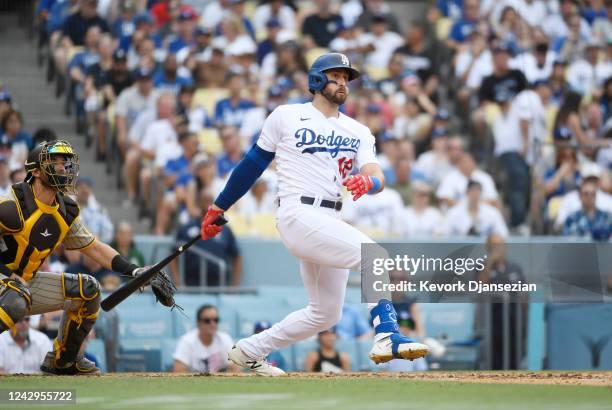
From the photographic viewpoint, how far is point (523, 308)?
523 inches

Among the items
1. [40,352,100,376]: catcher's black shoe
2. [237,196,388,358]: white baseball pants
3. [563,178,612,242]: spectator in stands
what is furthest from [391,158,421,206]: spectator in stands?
[40,352,100,376]: catcher's black shoe

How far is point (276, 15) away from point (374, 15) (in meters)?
1.39

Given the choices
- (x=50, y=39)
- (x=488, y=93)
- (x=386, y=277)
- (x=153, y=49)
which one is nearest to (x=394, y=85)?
(x=488, y=93)

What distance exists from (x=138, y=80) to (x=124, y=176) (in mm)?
1193

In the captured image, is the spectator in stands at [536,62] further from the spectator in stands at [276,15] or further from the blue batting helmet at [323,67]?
the blue batting helmet at [323,67]

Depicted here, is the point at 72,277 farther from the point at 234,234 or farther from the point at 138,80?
the point at 138,80

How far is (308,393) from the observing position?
7.60 m

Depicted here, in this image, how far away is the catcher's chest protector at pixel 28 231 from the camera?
838 centimetres

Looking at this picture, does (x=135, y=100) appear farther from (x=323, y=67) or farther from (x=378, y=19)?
(x=323, y=67)

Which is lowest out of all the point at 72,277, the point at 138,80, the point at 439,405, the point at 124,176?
the point at 439,405

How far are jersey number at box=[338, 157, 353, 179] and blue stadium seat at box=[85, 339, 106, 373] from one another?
3.98m

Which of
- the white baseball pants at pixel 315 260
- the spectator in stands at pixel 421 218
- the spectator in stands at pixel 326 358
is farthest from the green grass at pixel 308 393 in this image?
the spectator in stands at pixel 421 218

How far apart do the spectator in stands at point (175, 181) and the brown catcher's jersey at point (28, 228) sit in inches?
221

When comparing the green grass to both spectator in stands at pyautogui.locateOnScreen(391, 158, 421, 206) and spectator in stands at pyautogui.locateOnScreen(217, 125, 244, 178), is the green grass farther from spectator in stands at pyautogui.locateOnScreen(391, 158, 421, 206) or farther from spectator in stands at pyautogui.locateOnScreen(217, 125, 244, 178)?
spectator in stands at pyautogui.locateOnScreen(391, 158, 421, 206)
